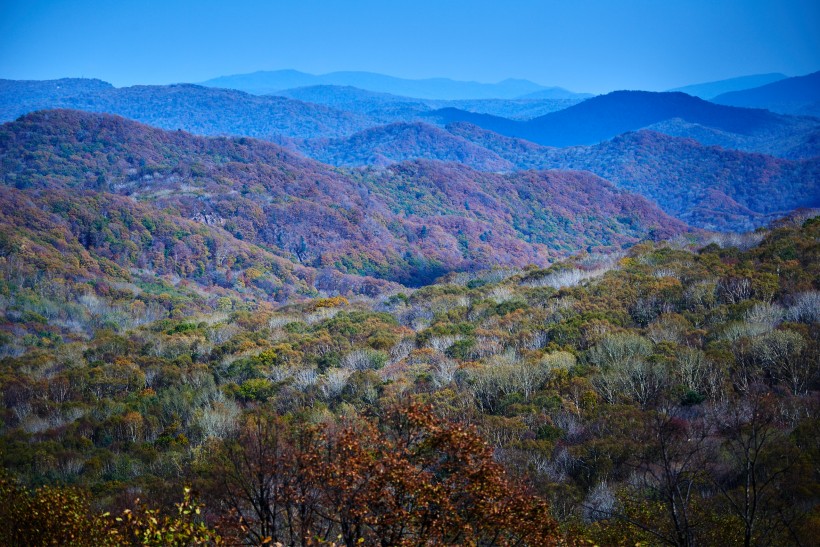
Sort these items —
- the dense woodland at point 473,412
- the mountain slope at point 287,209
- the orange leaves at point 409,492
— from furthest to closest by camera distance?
the mountain slope at point 287,209 < the dense woodland at point 473,412 < the orange leaves at point 409,492

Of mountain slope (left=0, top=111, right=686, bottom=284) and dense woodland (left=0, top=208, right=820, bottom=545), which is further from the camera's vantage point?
mountain slope (left=0, top=111, right=686, bottom=284)

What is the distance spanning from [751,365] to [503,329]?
23406 mm

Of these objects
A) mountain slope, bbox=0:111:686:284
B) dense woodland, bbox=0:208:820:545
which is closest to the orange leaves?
dense woodland, bbox=0:208:820:545

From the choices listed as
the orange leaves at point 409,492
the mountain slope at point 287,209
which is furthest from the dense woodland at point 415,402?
the mountain slope at point 287,209

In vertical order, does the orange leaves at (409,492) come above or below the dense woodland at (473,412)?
above

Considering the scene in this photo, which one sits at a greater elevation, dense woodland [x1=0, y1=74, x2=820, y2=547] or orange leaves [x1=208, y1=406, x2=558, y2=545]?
orange leaves [x1=208, y1=406, x2=558, y2=545]

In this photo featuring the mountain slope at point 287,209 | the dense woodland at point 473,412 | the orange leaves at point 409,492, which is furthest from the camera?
the mountain slope at point 287,209

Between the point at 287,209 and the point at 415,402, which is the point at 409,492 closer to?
the point at 415,402

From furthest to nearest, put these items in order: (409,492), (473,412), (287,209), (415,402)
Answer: (287,209)
(473,412)
(415,402)
(409,492)

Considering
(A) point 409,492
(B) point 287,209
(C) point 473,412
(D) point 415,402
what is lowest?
(C) point 473,412

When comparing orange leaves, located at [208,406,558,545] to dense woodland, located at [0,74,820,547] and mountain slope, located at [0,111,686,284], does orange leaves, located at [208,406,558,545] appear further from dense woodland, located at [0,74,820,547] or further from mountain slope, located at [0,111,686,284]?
mountain slope, located at [0,111,686,284]

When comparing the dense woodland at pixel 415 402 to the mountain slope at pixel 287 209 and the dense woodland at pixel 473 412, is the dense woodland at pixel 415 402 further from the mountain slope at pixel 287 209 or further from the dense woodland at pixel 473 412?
the mountain slope at pixel 287 209

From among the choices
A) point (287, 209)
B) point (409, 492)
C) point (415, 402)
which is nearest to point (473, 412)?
point (415, 402)

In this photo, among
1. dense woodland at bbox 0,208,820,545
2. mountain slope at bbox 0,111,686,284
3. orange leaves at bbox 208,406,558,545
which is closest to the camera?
orange leaves at bbox 208,406,558,545
